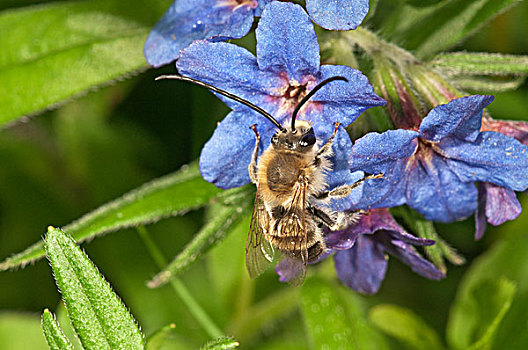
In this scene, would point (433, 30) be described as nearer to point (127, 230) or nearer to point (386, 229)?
point (386, 229)

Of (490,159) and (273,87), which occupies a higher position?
(273,87)

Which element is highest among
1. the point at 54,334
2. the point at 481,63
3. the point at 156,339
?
the point at 54,334

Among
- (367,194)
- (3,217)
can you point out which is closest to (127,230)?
(3,217)

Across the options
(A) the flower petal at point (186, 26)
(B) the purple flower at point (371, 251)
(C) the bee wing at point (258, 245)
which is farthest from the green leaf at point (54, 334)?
(A) the flower petal at point (186, 26)

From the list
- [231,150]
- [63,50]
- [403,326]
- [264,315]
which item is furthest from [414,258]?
[63,50]

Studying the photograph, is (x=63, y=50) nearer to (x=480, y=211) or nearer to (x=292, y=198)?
(x=292, y=198)

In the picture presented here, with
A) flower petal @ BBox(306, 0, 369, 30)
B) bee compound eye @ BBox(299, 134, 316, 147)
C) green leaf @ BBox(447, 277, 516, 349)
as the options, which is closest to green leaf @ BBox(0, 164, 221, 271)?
bee compound eye @ BBox(299, 134, 316, 147)

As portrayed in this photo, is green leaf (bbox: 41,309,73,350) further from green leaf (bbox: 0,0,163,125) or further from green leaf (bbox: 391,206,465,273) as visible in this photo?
green leaf (bbox: 0,0,163,125)
